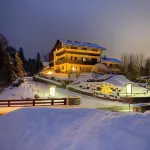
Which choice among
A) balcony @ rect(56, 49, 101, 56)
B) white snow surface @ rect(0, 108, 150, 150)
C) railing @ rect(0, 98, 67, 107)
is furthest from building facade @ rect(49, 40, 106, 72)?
white snow surface @ rect(0, 108, 150, 150)

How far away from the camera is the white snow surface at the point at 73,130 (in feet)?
21.2

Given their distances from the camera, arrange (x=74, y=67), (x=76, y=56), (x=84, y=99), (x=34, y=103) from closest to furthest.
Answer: (x=34, y=103) < (x=84, y=99) < (x=74, y=67) < (x=76, y=56)

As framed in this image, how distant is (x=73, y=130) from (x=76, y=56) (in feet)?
161

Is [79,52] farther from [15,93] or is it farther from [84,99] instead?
[84,99]

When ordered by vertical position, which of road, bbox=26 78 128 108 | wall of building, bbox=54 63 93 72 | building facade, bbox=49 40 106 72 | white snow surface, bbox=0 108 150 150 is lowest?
road, bbox=26 78 128 108

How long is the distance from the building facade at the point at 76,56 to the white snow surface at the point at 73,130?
4372cm

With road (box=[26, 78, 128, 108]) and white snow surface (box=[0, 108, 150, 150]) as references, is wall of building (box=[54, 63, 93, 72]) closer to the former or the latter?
road (box=[26, 78, 128, 108])

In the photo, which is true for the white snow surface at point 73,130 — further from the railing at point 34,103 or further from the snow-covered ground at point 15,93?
the snow-covered ground at point 15,93

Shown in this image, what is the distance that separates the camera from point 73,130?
7.66 metres

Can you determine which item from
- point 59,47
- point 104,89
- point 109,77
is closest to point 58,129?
point 104,89

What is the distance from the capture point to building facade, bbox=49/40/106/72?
54906 mm

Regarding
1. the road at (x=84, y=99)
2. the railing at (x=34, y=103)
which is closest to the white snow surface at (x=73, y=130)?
the railing at (x=34, y=103)

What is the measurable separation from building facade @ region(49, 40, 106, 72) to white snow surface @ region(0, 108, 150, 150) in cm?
4372

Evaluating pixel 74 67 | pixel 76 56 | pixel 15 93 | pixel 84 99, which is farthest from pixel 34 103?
pixel 76 56
